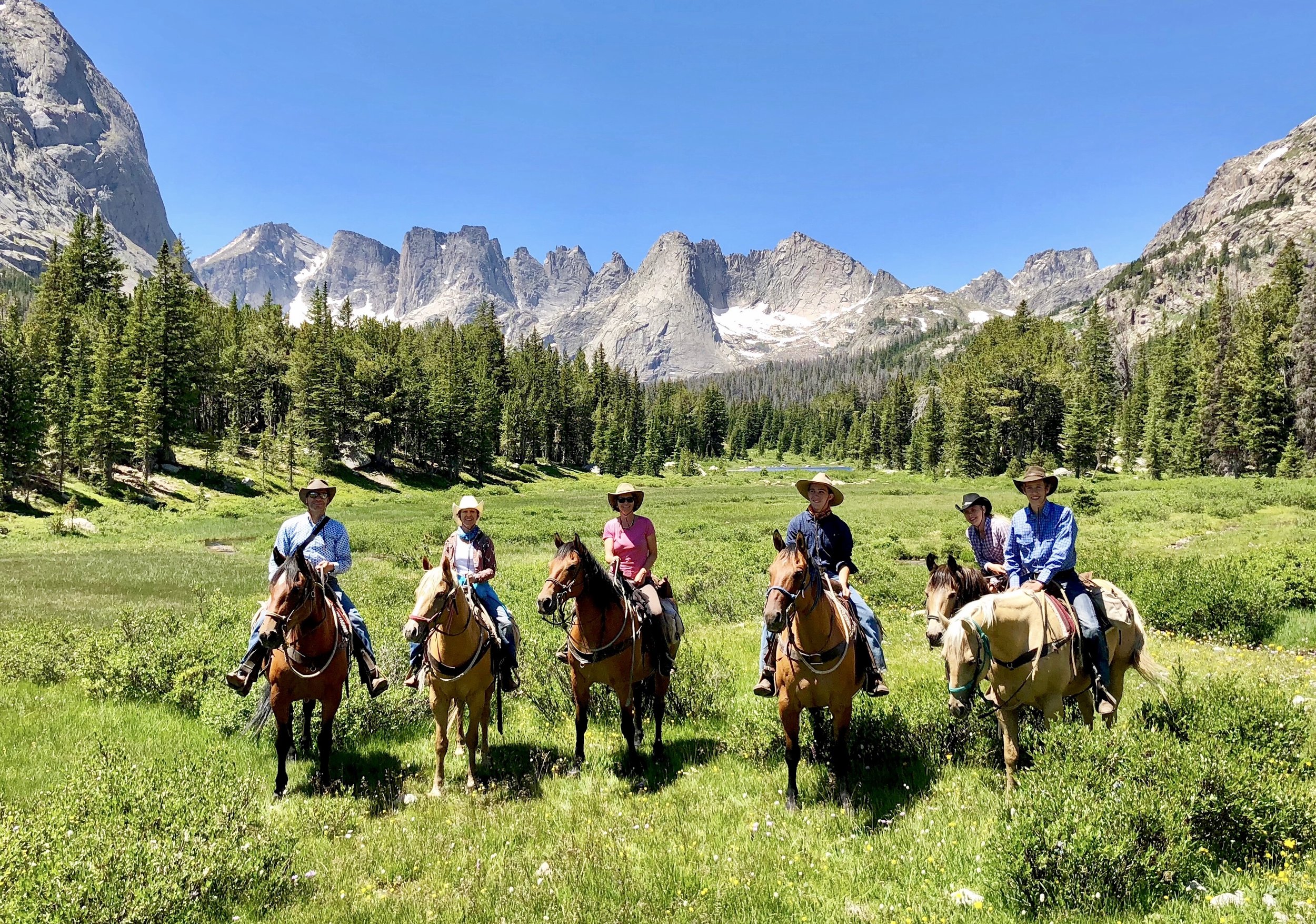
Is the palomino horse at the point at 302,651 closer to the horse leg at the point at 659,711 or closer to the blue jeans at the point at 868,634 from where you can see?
the horse leg at the point at 659,711

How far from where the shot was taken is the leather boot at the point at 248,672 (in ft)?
25.9

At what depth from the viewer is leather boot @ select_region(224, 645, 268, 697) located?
25.9 ft

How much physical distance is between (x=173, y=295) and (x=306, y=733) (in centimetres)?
6894

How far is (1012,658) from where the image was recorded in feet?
24.1

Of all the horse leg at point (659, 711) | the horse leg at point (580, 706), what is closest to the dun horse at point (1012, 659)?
the horse leg at point (659, 711)

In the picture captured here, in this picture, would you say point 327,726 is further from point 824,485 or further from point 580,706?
point 824,485

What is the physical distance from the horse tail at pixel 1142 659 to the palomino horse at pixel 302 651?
11400mm

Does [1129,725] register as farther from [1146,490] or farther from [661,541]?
[1146,490]

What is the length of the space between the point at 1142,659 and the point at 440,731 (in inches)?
401

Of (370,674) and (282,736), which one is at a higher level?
(370,674)

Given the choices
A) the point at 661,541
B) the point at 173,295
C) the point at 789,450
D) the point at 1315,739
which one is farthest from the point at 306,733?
the point at 789,450

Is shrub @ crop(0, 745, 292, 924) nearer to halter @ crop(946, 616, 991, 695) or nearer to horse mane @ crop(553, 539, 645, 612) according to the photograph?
horse mane @ crop(553, 539, 645, 612)

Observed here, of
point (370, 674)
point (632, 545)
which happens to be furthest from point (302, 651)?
point (632, 545)

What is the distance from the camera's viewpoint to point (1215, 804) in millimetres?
5312
